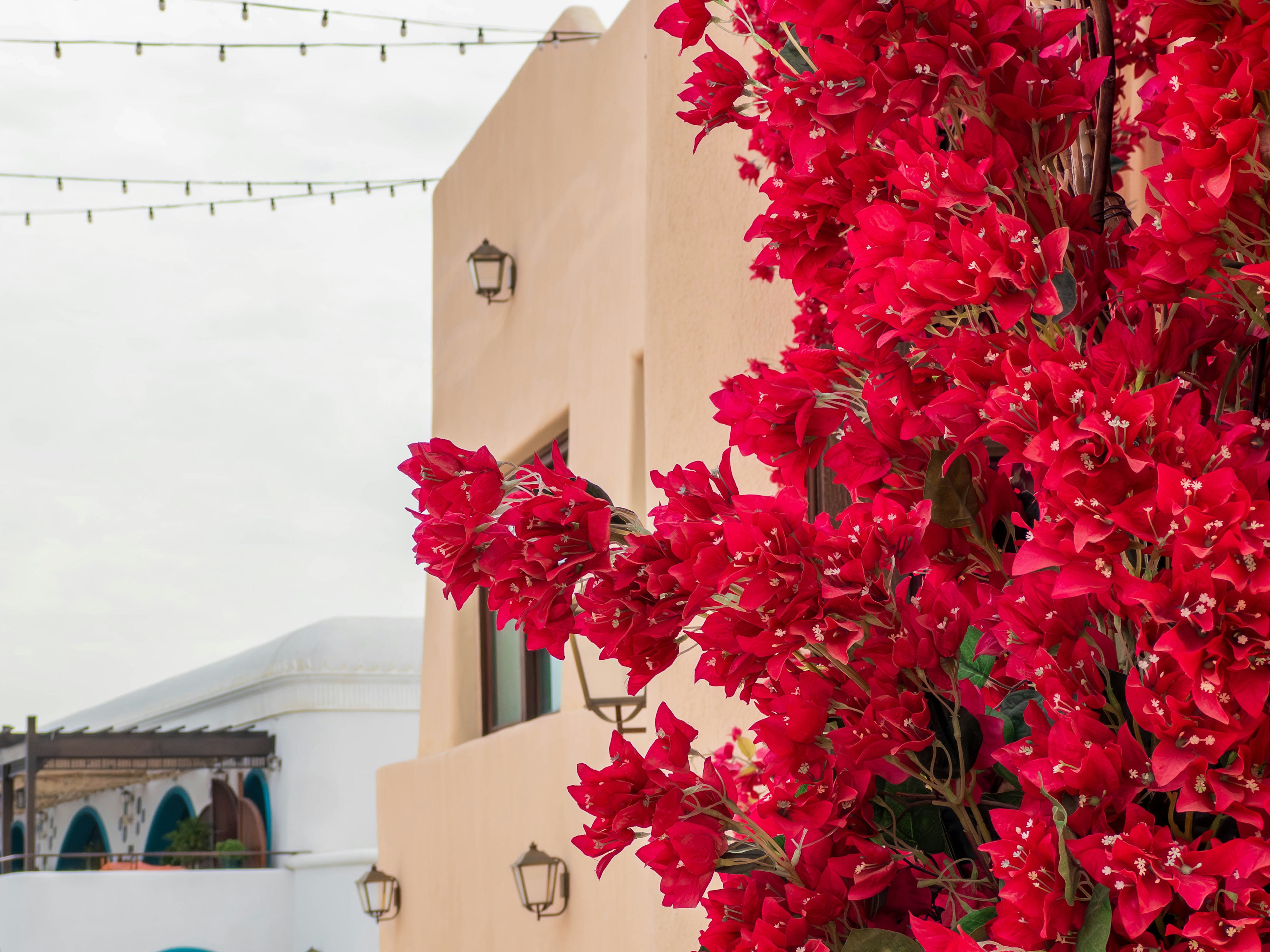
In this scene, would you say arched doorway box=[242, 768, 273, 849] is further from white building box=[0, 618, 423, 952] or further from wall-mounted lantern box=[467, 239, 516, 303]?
wall-mounted lantern box=[467, 239, 516, 303]

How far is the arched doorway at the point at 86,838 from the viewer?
15945 millimetres

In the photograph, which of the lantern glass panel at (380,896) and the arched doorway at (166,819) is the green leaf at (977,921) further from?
the arched doorway at (166,819)

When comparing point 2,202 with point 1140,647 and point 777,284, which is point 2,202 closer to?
point 777,284

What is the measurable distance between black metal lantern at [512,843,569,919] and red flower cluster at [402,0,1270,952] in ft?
11.4

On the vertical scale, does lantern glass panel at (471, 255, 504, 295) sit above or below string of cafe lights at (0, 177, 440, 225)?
below

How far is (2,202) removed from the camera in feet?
24.2

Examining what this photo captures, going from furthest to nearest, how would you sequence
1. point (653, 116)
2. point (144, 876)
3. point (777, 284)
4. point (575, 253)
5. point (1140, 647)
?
1. point (144, 876)
2. point (575, 253)
3. point (653, 116)
4. point (777, 284)
5. point (1140, 647)

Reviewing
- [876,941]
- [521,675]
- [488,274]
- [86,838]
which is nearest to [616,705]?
[521,675]

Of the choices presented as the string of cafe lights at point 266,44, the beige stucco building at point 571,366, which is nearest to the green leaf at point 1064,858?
the beige stucco building at point 571,366

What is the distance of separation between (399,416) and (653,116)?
1290 cm

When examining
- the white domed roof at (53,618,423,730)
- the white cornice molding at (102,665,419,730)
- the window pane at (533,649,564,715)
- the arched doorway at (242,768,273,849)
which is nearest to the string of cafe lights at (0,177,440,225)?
the window pane at (533,649,564,715)

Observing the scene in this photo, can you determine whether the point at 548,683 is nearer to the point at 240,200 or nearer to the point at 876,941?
the point at 240,200

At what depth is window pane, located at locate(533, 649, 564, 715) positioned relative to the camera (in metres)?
5.29

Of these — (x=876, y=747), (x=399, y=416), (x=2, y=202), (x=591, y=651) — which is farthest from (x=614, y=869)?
(x=399, y=416)
